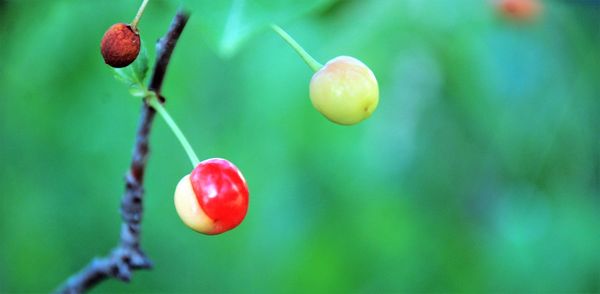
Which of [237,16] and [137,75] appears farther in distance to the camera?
[137,75]

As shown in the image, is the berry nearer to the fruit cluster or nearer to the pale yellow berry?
the fruit cluster

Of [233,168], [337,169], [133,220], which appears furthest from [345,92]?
[337,169]

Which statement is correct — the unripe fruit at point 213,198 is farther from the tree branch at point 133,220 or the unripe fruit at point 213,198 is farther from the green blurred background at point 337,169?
the green blurred background at point 337,169

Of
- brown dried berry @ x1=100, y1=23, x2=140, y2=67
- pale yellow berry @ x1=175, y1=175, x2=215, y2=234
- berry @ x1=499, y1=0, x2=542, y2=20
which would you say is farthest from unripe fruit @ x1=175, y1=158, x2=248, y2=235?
berry @ x1=499, y1=0, x2=542, y2=20

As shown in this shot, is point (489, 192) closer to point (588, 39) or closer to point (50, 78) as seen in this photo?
point (588, 39)

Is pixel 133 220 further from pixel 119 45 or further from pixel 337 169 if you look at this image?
pixel 337 169

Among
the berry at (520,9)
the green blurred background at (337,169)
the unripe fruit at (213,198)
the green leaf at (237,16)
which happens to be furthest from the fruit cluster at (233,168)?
the green blurred background at (337,169)

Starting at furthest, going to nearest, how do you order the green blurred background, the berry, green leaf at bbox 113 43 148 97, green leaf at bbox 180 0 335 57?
the green blurred background → the berry → green leaf at bbox 113 43 148 97 → green leaf at bbox 180 0 335 57
